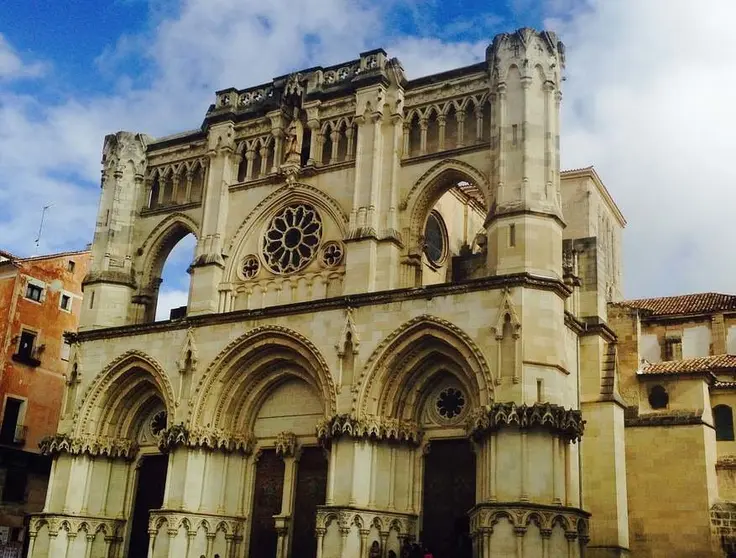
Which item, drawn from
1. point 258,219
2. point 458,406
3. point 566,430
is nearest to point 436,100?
point 258,219

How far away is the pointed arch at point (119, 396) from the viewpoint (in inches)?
1097

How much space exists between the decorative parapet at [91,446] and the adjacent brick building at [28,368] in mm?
7667

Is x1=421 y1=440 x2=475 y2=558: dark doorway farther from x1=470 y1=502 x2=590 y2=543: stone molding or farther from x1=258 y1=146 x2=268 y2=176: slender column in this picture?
x1=258 y1=146 x2=268 y2=176: slender column

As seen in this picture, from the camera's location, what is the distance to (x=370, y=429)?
2294cm

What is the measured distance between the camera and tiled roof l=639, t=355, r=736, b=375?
29094 mm

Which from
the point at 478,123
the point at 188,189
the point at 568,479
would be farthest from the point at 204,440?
the point at 478,123

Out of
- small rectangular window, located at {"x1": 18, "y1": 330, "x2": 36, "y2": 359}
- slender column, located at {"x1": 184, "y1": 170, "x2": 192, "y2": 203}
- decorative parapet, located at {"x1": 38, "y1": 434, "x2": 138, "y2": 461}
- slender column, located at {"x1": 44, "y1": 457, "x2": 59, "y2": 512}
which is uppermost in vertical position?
slender column, located at {"x1": 184, "y1": 170, "x2": 192, "y2": 203}

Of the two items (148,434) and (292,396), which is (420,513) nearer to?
(292,396)

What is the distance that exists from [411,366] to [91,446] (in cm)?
1034

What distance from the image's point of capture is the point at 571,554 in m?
20.2

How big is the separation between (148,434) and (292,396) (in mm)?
5264

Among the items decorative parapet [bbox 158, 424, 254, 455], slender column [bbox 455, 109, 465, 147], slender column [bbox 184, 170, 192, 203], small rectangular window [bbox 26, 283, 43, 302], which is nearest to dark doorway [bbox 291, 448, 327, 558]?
decorative parapet [bbox 158, 424, 254, 455]

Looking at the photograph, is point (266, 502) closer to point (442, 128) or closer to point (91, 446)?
point (91, 446)

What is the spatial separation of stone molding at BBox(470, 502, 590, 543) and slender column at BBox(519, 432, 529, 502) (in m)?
0.23
